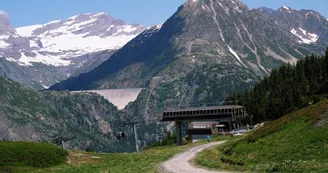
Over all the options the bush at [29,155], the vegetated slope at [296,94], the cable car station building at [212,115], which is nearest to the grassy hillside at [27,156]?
the bush at [29,155]

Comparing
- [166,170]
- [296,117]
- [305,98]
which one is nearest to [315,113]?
[296,117]

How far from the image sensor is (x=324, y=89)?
167375 mm

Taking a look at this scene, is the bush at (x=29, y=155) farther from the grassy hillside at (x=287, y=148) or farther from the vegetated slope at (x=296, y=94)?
the vegetated slope at (x=296, y=94)

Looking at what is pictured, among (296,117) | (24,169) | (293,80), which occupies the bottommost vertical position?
(24,169)

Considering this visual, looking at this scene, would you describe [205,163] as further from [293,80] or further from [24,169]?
[293,80]

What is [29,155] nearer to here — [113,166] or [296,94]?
[113,166]

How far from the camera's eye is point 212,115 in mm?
183750

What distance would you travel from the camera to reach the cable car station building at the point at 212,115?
17975 centimetres

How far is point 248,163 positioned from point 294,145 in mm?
6158

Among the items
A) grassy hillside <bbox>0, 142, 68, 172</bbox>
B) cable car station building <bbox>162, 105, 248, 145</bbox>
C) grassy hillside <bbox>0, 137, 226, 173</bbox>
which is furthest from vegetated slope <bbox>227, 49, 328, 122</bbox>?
grassy hillside <bbox>0, 142, 68, 172</bbox>

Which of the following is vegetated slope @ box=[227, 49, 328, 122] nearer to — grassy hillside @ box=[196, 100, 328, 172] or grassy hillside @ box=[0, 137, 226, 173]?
grassy hillside @ box=[0, 137, 226, 173]

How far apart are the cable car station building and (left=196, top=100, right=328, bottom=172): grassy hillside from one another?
11000 cm

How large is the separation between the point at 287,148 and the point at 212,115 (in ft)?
426

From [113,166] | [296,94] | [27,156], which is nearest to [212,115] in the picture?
[296,94]
